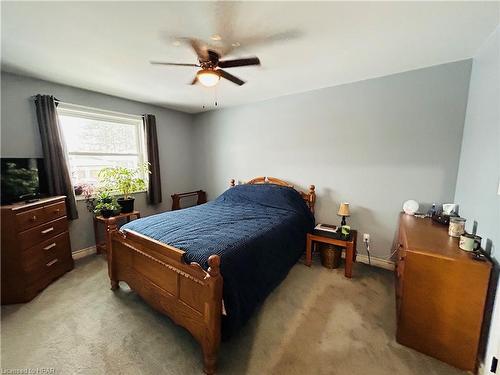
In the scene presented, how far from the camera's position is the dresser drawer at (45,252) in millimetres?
2092

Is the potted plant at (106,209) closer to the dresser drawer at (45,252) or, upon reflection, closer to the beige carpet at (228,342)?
the dresser drawer at (45,252)

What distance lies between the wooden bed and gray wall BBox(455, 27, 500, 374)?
1.63m

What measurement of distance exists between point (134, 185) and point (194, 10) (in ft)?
9.04

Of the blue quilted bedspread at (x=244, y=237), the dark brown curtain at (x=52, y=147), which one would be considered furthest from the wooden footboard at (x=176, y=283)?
the dark brown curtain at (x=52, y=147)

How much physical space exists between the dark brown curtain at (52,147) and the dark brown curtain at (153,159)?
1156 mm

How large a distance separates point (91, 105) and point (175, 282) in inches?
116

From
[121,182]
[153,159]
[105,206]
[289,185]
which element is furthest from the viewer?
[153,159]

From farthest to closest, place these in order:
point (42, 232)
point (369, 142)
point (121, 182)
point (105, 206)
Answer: point (121, 182), point (105, 206), point (369, 142), point (42, 232)

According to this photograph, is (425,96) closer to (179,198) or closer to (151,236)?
(151,236)

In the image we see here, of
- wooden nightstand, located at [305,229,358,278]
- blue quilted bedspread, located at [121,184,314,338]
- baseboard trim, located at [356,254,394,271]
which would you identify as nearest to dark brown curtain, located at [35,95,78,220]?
blue quilted bedspread, located at [121,184,314,338]

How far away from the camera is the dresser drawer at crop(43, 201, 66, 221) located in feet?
7.60

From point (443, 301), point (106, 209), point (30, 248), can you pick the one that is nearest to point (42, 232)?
point (30, 248)

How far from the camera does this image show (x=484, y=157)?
160cm

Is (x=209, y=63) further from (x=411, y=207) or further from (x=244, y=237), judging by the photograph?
(x=411, y=207)
